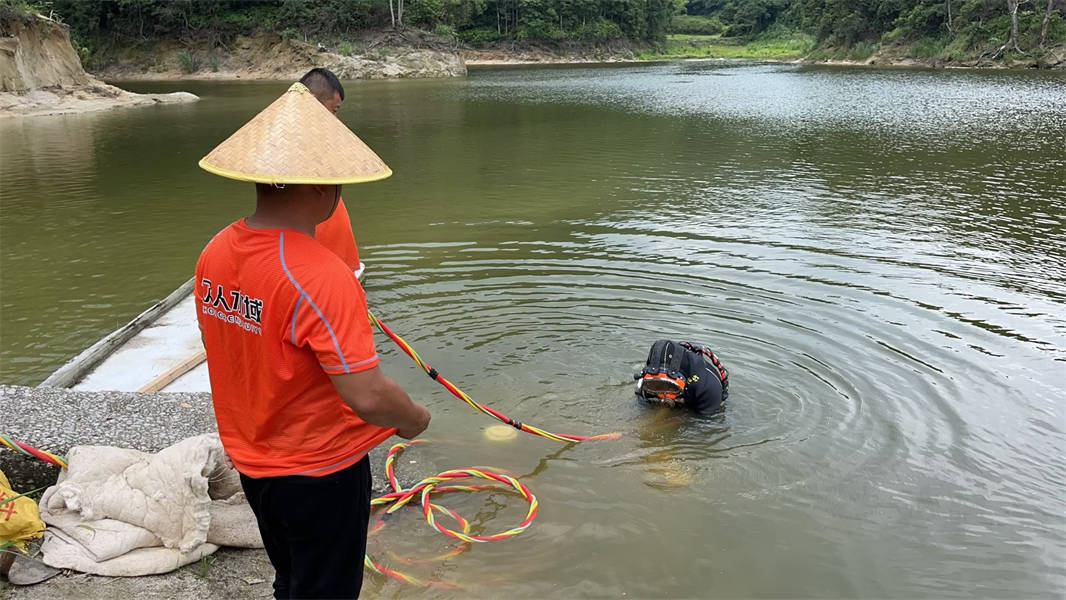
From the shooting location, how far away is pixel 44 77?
3034cm

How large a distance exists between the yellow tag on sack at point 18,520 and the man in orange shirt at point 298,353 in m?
1.80

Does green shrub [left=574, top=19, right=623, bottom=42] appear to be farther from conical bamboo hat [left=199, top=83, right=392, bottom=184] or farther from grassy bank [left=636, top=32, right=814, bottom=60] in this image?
conical bamboo hat [left=199, top=83, right=392, bottom=184]

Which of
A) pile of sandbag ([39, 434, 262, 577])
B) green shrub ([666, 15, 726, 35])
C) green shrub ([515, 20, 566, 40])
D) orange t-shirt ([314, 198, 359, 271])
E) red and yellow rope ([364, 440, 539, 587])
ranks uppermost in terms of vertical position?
green shrub ([666, 15, 726, 35])

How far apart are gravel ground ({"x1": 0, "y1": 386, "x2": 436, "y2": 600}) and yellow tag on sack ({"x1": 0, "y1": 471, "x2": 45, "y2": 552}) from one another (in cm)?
20

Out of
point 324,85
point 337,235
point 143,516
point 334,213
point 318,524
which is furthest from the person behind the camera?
point 337,235

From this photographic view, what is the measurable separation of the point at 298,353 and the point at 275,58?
58.9 m

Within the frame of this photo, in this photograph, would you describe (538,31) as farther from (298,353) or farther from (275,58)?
(298,353)

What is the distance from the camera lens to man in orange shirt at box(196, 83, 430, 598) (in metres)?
2.09

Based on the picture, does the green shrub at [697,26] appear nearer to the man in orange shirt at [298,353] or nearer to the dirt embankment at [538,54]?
the dirt embankment at [538,54]

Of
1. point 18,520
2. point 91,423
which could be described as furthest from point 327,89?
point 18,520

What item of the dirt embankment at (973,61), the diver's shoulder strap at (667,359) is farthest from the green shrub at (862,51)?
the diver's shoulder strap at (667,359)

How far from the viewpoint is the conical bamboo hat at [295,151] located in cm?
219

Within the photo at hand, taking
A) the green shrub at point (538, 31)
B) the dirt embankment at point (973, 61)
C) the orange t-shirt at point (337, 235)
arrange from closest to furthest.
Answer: the orange t-shirt at point (337, 235), the dirt embankment at point (973, 61), the green shrub at point (538, 31)

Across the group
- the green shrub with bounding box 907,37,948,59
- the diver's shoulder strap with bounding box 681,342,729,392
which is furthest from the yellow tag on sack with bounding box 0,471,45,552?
the green shrub with bounding box 907,37,948,59
